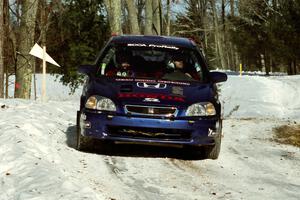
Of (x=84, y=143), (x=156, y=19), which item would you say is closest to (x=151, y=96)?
(x=84, y=143)

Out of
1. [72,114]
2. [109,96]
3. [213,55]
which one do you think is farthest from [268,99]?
[213,55]

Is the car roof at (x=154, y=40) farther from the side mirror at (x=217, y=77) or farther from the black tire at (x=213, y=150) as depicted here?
the black tire at (x=213, y=150)

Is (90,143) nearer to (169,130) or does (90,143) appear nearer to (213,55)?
(169,130)

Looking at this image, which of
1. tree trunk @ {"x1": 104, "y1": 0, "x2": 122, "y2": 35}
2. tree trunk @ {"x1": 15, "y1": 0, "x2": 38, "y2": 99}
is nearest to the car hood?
tree trunk @ {"x1": 15, "y1": 0, "x2": 38, "y2": 99}

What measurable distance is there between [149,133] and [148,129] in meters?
0.06

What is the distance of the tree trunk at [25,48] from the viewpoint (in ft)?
50.2

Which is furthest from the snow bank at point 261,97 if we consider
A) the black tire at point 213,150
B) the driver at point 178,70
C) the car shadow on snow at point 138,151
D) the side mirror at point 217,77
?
the black tire at point 213,150

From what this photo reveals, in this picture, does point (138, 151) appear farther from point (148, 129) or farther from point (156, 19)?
point (156, 19)

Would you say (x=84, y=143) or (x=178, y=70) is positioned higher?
(x=178, y=70)

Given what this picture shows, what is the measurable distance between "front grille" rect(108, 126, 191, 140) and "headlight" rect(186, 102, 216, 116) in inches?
10.1

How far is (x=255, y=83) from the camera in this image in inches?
1055

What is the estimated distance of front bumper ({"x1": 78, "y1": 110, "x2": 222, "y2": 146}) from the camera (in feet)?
22.6

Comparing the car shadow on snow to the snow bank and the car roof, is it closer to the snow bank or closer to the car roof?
the car roof

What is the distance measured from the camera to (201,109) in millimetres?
7074
